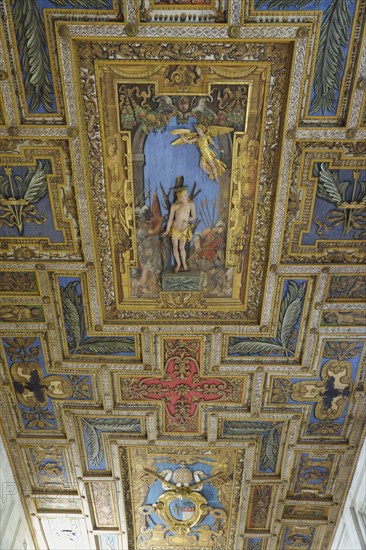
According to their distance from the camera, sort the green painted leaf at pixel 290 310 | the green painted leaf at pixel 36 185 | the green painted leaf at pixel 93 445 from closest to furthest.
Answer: the green painted leaf at pixel 36 185, the green painted leaf at pixel 290 310, the green painted leaf at pixel 93 445

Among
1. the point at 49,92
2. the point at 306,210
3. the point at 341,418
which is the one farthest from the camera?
the point at 341,418

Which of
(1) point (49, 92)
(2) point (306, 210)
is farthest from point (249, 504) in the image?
(1) point (49, 92)

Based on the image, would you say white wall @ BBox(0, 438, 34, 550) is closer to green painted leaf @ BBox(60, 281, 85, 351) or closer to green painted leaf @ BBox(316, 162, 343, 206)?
green painted leaf @ BBox(60, 281, 85, 351)

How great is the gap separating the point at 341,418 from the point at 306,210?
4239 millimetres

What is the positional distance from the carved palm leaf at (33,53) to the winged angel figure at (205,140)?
1.66 m

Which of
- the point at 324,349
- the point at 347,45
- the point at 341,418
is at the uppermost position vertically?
the point at 347,45

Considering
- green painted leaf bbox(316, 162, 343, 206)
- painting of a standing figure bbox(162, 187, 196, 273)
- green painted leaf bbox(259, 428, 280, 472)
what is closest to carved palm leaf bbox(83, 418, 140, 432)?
green painted leaf bbox(259, 428, 280, 472)

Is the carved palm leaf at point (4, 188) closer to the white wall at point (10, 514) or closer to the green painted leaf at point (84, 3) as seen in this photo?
the green painted leaf at point (84, 3)

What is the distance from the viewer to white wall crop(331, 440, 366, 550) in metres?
10.4

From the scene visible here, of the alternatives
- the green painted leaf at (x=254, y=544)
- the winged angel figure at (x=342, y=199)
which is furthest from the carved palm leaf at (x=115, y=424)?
the winged angel figure at (x=342, y=199)

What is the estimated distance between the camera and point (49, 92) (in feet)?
23.3

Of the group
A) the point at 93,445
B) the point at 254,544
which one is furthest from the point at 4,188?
the point at 254,544

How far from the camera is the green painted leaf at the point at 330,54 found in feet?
21.6

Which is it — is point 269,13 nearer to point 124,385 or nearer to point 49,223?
point 49,223
